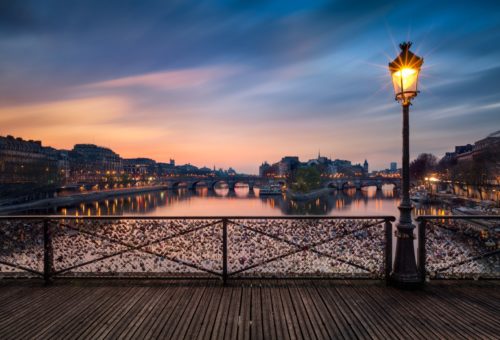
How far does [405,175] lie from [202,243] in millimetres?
4468

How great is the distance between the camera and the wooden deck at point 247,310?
416cm

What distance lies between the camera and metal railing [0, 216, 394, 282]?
6.17 meters

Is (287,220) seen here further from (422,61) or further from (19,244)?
(19,244)

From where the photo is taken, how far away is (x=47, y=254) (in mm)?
6215

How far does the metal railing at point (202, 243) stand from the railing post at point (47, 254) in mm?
18

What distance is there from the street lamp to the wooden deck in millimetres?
327

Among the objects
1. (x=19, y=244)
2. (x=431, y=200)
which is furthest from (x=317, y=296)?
(x=431, y=200)

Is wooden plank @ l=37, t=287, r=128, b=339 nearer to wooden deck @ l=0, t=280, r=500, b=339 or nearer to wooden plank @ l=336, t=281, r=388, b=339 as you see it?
wooden deck @ l=0, t=280, r=500, b=339

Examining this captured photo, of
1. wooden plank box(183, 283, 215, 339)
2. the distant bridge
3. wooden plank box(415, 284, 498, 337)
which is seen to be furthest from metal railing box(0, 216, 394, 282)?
the distant bridge

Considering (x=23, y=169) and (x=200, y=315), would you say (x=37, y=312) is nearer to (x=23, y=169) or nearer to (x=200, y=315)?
(x=200, y=315)

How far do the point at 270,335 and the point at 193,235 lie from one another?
2969mm

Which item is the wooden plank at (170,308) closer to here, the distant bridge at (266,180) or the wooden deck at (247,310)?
the wooden deck at (247,310)

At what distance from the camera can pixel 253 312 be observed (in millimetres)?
4723

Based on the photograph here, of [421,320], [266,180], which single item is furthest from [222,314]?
[266,180]
